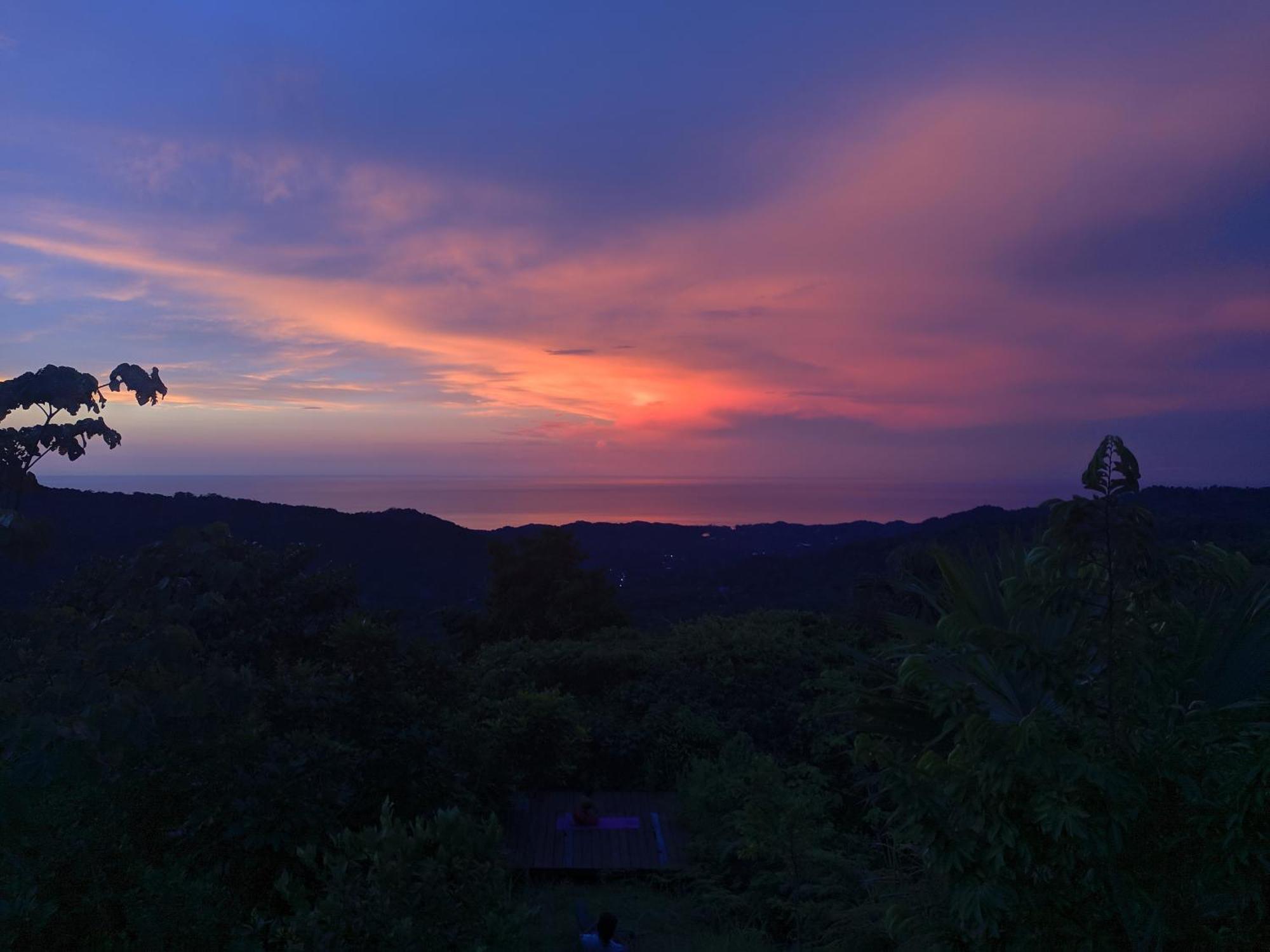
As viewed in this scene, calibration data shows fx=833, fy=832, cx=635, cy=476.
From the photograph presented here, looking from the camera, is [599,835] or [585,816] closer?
[599,835]

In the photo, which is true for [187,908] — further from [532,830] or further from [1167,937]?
[532,830]

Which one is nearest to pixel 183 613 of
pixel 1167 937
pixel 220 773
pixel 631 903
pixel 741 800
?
pixel 220 773

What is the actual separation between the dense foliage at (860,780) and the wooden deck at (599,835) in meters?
2.59

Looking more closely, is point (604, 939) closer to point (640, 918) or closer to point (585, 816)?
point (640, 918)

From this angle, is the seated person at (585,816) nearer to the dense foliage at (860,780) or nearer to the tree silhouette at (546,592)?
the dense foliage at (860,780)

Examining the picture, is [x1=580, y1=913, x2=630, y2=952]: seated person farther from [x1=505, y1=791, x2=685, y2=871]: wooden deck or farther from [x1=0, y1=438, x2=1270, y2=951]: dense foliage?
[x1=505, y1=791, x2=685, y2=871]: wooden deck

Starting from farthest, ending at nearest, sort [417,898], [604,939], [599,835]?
[599,835] < [604,939] < [417,898]

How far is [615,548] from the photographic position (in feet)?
168

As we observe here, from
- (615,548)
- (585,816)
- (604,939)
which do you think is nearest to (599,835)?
(585,816)

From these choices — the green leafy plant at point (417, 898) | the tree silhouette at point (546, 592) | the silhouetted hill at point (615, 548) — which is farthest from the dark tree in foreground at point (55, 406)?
the silhouetted hill at point (615, 548)

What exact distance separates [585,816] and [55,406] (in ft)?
26.6

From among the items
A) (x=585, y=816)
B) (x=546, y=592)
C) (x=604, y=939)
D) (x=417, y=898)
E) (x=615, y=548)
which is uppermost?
(x=417, y=898)

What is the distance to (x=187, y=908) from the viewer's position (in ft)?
15.0

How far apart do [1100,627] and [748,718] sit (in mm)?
10243
